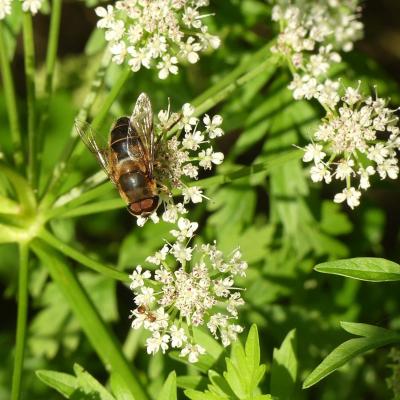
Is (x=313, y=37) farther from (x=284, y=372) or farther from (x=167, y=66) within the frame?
(x=284, y=372)

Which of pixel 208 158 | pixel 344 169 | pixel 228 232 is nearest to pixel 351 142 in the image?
pixel 344 169

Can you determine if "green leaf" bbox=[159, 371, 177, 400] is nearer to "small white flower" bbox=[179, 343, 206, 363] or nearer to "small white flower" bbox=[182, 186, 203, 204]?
"small white flower" bbox=[179, 343, 206, 363]

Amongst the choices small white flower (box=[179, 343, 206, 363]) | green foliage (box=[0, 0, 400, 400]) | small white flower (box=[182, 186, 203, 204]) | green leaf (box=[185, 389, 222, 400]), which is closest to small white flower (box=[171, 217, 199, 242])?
small white flower (box=[182, 186, 203, 204])

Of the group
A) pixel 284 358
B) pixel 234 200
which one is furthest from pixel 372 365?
pixel 284 358

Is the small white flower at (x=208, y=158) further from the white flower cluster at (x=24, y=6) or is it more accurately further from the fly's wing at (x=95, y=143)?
the white flower cluster at (x=24, y=6)

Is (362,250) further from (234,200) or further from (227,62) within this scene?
(227,62)

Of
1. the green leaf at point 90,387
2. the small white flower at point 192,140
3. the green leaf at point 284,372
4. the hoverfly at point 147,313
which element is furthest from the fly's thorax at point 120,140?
the green leaf at point 284,372

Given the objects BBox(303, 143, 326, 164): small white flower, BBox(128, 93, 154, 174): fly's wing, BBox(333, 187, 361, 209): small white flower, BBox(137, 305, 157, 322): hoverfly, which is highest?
BBox(128, 93, 154, 174): fly's wing
